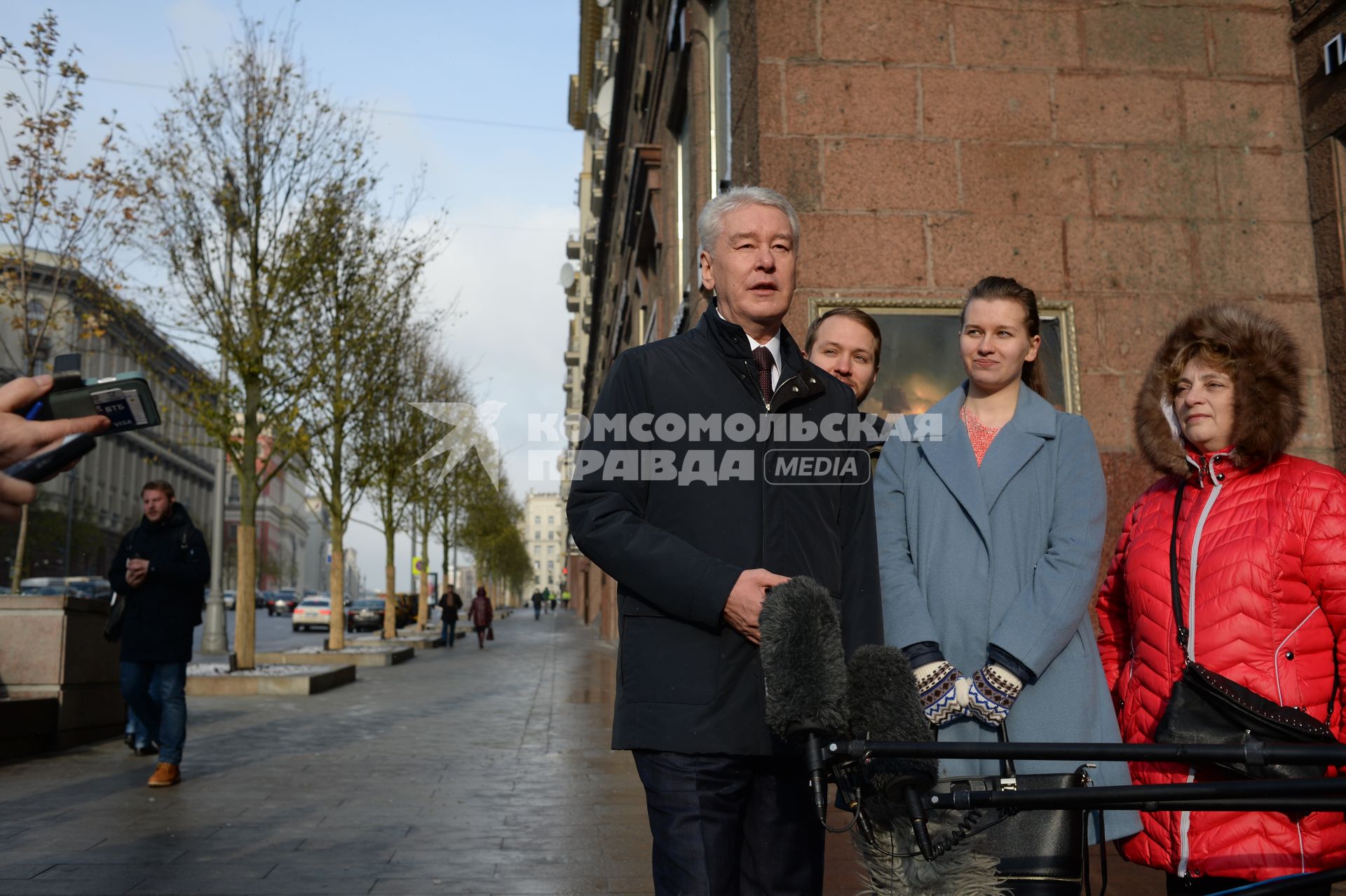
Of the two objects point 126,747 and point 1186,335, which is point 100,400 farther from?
point 126,747

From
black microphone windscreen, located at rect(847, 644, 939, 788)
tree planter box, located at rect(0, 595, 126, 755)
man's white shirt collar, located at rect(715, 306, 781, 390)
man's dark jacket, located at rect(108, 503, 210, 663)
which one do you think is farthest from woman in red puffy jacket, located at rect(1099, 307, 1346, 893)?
tree planter box, located at rect(0, 595, 126, 755)

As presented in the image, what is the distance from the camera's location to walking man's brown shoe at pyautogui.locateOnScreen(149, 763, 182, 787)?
7.85 meters

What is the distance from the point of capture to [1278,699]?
285 centimetres

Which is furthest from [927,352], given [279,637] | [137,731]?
[279,637]

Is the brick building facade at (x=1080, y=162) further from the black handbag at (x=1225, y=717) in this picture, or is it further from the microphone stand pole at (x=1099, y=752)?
the microphone stand pole at (x=1099, y=752)

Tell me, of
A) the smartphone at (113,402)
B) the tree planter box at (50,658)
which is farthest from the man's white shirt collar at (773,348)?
the tree planter box at (50,658)

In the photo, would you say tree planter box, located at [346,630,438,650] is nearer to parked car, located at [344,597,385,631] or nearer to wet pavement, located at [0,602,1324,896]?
parked car, located at [344,597,385,631]

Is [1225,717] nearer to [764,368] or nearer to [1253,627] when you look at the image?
[1253,627]

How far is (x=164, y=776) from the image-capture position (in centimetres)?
788

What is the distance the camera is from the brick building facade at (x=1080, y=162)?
7496mm

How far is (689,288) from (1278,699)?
8641 mm

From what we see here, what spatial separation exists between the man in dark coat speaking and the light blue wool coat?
0.20 m

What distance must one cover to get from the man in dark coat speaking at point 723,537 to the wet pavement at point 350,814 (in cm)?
254

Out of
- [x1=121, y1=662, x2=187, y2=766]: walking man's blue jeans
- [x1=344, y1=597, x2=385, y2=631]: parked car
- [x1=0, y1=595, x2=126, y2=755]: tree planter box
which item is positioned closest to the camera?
[x1=121, y1=662, x2=187, y2=766]: walking man's blue jeans
